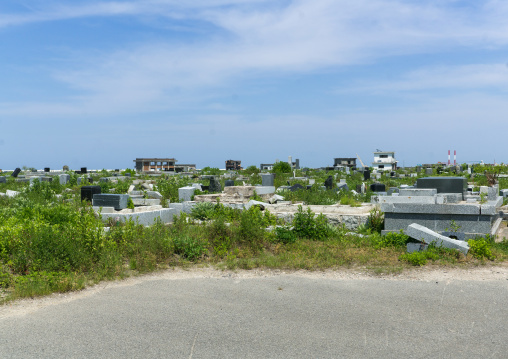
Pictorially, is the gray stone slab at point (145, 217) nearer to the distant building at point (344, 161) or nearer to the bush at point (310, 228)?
the bush at point (310, 228)

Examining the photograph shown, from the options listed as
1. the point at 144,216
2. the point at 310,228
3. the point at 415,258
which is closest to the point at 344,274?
the point at 415,258

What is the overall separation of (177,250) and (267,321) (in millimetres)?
3633

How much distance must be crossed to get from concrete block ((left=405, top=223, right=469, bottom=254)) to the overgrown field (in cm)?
14

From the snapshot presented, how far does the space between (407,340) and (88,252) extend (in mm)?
5268

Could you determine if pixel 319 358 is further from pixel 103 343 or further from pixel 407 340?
pixel 103 343

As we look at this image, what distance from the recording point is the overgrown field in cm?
693

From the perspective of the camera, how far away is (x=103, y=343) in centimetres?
447

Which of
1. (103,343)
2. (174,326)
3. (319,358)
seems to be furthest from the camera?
(174,326)

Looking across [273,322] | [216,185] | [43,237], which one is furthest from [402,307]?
[216,185]

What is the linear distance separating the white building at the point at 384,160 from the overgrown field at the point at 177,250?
225ft

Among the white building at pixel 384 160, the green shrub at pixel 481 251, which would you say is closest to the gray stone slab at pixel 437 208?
the green shrub at pixel 481 251

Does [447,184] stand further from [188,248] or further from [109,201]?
[109,201]

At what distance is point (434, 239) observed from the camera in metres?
8.32

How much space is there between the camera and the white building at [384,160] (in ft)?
247
